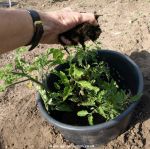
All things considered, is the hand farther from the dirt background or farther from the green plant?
the dirt background

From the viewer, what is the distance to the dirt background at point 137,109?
2.29 metres

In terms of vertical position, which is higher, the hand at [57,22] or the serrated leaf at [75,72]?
the hand at [57,22]

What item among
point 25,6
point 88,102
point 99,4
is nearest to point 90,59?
point 88,102

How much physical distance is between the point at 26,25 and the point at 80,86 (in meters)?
0.57

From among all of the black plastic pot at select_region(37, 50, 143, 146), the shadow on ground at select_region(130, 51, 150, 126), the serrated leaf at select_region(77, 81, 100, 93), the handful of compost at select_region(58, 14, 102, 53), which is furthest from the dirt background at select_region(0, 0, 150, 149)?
the handful of compost at select_region(58, 14, 102, 53)

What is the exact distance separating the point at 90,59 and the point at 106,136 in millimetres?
500

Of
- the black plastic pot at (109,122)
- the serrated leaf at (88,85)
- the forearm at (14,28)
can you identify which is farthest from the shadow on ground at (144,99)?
the forearm at (14,28)

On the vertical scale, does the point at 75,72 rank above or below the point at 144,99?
above

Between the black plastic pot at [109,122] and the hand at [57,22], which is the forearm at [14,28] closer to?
the hand at [57,22]

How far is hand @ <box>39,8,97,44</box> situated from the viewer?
1801mm

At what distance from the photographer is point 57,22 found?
181 centimetres

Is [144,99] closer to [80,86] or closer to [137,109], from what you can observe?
[137,109]

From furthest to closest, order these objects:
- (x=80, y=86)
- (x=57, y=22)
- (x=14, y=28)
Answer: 1. (x=80, y=86)
2. (x=57, y=22)
3. (x=14, y=28)

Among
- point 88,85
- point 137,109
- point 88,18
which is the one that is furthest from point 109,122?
point 88,18
